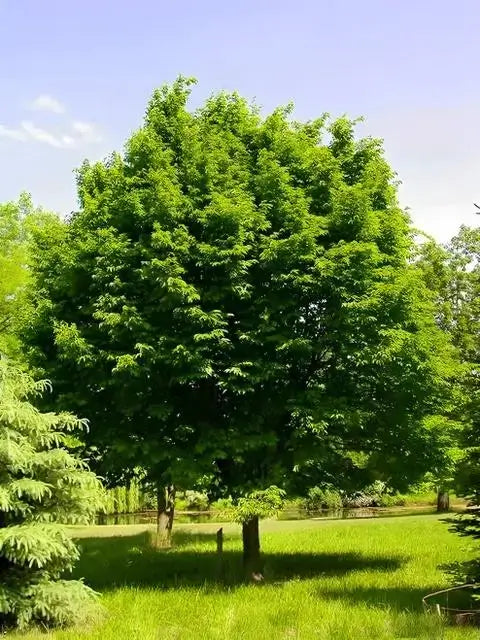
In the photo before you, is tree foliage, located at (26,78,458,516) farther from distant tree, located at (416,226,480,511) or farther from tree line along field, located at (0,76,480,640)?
distant tree, located at (416,226,480,511)

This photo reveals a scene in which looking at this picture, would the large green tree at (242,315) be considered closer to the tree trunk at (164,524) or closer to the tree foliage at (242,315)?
the tree foliage at (242,315)

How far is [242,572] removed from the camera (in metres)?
16.6

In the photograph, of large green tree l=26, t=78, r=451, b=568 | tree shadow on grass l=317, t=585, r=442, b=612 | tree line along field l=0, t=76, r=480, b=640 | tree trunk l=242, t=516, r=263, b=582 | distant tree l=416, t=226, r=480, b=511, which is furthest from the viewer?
distant tree l=416, t=226, r=480, b=511

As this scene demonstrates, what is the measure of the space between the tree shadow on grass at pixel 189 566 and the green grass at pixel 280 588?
3 centimetres

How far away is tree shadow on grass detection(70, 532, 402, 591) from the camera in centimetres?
1579

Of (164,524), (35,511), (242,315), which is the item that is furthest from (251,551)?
(164,524)

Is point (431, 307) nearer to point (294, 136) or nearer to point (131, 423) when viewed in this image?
point (294, 136)

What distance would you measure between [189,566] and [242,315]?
7.57 m

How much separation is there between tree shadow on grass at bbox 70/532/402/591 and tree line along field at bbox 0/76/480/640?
0.16m

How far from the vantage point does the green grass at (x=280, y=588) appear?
33.4 feet

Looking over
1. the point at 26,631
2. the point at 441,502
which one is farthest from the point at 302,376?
the point at 441,502

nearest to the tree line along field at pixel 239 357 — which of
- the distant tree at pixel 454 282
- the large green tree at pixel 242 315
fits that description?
the large green tree at pixel 242 315

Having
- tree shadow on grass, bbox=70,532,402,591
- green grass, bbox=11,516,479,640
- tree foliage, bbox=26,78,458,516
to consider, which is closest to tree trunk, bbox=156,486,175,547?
Result: tree shadow on grass, bbox=70,532,402,591

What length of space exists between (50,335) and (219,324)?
5.35 metres
